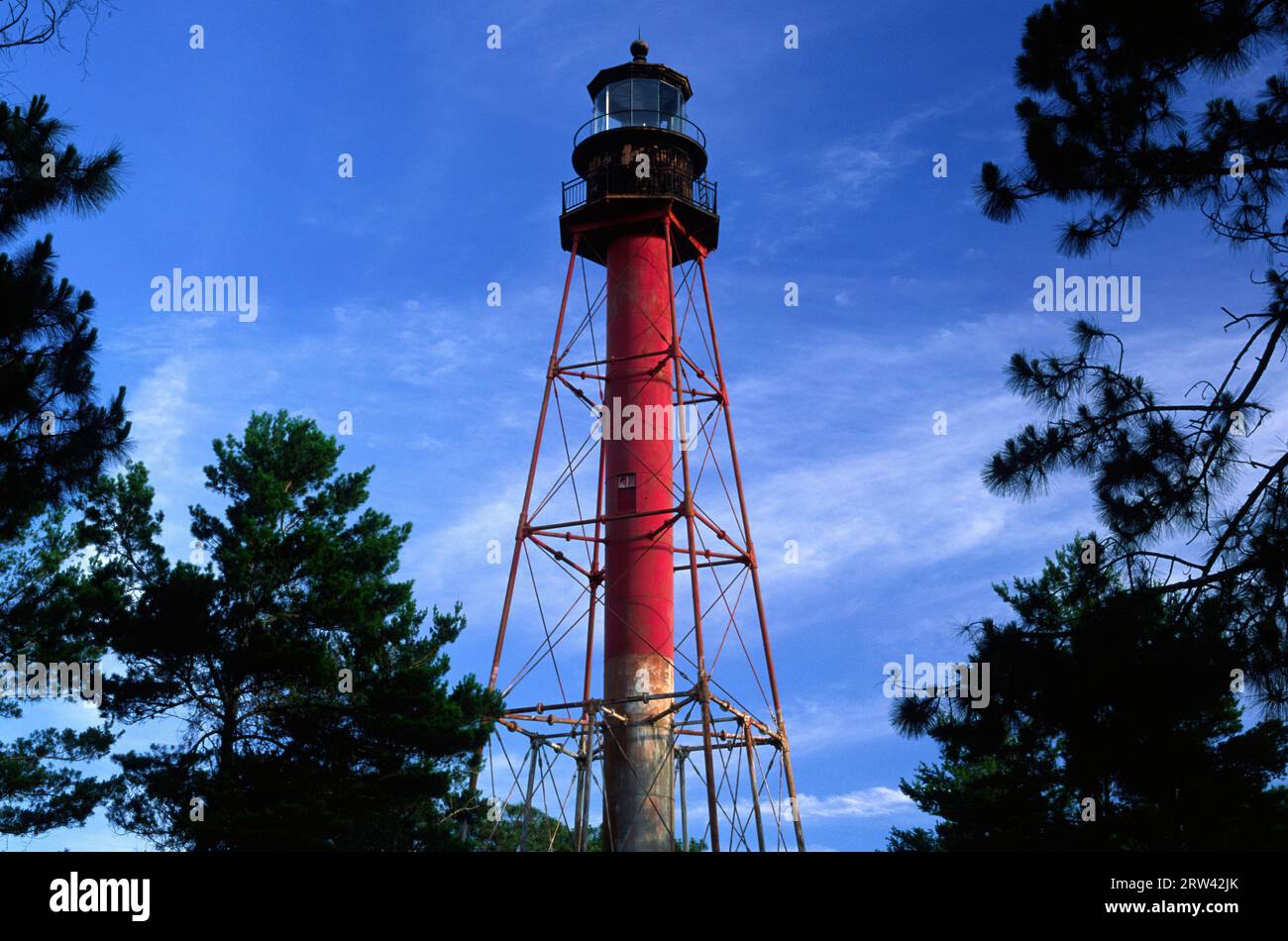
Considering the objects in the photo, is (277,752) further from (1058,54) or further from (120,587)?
(1058,54)

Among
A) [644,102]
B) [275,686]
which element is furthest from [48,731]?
[644,102]

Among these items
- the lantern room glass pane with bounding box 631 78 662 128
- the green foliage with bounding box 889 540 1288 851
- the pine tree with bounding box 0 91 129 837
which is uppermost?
the lantern room glass pane with bounding box 631 78 662 128

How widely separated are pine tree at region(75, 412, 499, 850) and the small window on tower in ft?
15.0

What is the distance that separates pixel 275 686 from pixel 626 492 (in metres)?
7.65

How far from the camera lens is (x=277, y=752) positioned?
23688mm

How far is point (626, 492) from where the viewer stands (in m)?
26.7

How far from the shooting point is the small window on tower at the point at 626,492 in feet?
87.1

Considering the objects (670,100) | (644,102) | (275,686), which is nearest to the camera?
(275,686)

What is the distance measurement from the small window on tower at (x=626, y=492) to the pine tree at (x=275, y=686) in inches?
180

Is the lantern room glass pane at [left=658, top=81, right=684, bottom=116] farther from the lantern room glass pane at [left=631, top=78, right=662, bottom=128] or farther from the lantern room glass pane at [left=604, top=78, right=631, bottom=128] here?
the lantern room glass pane at [left=604, top=78, right=631, bottom=128]

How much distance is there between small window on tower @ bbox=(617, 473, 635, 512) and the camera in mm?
26562

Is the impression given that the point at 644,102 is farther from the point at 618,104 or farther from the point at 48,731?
the point at 48,731

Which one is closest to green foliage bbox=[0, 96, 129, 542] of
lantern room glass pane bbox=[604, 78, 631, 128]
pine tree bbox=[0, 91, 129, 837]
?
pine tree bbox=[0, 91, 129, 837]

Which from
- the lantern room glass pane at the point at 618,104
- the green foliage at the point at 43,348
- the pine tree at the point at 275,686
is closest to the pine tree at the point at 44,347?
the green foliage at the point at 43,348
